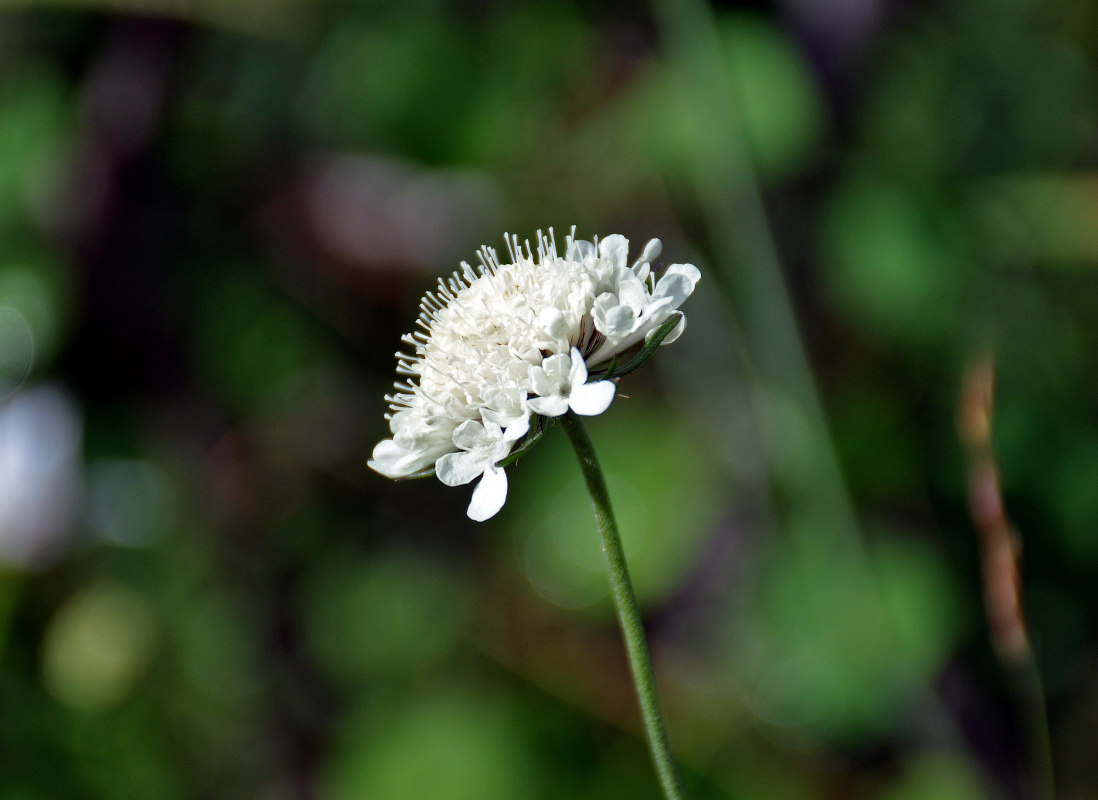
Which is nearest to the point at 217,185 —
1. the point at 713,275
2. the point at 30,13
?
the point at 30,13

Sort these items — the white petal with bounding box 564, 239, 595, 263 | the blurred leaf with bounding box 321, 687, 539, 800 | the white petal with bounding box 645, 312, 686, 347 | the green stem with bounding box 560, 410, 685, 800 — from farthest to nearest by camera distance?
the blurred leaf with bounding box 321, 687, 539, 800, the white petal with bounding box 564, 239, 595, 263, the white petal with bounding box 645, 312, 686, 347, the green stem with bounding box 560, 410, 685, 800

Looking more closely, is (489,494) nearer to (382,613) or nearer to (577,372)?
(577,372)

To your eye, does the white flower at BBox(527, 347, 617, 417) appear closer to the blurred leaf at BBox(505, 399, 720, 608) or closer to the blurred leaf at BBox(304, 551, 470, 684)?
the blurred leaf at BBox(505, 399, 720, 608)

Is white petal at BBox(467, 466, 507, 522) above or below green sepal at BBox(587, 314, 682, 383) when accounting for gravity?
below

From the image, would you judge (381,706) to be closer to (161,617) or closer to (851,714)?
(161,617)

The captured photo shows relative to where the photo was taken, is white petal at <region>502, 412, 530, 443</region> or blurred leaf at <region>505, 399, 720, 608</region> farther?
blurred leaf at <region>505, 399, 720, 608</region>

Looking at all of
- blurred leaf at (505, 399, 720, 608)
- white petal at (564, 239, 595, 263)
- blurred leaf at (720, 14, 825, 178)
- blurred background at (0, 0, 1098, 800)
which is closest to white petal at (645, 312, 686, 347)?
white petal at (564, 239, 595, 263)

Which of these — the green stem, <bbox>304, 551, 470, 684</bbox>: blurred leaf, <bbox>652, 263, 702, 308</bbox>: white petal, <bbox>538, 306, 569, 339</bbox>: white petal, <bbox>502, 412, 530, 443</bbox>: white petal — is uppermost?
<bbox>652, 263, 702, 308</bbox>: white petal
